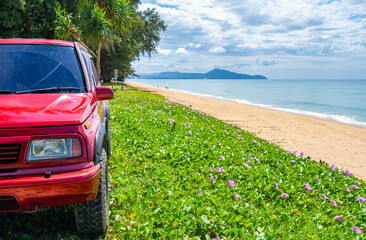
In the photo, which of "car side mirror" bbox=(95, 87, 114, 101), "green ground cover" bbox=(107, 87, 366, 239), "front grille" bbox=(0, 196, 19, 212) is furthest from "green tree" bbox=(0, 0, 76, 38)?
"front grille" bbox=(0, 196, 19, 212)

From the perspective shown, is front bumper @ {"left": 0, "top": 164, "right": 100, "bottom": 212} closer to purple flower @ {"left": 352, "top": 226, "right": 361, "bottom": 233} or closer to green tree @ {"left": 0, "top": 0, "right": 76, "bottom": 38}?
purple flower @ {"left": 352, "top": 226, "right": 361, "bottom": 233}

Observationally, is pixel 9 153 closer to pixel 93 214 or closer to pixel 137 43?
pixel 93 214

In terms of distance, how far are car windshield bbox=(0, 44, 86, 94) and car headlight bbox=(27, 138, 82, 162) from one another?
1.02m

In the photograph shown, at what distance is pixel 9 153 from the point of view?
2320mm

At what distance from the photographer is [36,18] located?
27.6 m

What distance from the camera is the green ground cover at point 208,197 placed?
3.40 m

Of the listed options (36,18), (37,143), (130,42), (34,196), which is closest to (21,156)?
(37,143)

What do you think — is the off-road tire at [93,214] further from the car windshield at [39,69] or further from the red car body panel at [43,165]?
the car windshield at [39,69]

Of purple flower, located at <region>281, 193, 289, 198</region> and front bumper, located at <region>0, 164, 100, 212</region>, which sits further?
purple flower, located at <region>281, 193, 289, 198</region>

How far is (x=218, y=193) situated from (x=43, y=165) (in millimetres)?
3123

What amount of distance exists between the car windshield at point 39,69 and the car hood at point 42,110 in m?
0.33

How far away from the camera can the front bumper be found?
2.25 meters

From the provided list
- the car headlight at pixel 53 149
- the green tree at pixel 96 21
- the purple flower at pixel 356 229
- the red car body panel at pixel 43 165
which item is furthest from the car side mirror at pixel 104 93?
the green tree at pixel 96 21

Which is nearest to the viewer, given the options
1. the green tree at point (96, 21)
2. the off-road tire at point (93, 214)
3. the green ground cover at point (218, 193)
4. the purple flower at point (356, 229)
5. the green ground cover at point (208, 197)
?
the off-road tire at point (93, 214)
